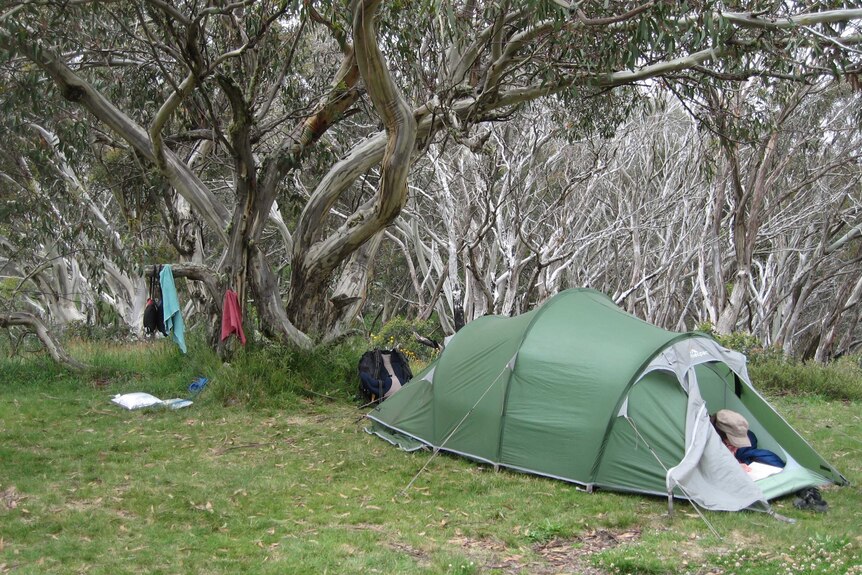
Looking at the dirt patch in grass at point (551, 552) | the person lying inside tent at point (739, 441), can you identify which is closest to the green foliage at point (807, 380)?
the person lying inside tent at point (739, 441)

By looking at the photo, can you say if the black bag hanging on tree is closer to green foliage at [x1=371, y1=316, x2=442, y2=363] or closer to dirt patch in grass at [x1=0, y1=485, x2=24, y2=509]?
dirt patch in grass at [x1=0, y1=485, x2=24, y2=509]

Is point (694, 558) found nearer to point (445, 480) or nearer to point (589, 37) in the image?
point (445, 480)

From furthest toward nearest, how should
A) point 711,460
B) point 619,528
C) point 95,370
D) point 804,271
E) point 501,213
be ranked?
1. point 804,271
2. point 501,213
3. point 95,370
4. point 711,460
5. point 619,528

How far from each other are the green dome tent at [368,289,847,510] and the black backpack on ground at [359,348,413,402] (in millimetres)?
1668

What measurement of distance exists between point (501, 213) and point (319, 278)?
676cm

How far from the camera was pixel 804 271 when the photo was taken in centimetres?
1789

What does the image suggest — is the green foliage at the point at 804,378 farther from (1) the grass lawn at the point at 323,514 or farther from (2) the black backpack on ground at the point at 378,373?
(2) the black backpack on ground at the point at 378,373

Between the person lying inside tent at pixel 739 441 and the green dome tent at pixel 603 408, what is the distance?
19cm

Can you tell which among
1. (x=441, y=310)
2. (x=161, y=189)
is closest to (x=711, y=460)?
(x=161, y=189)

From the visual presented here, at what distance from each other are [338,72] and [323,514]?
5.98 m

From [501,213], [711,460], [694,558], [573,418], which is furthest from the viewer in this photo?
[501,213]

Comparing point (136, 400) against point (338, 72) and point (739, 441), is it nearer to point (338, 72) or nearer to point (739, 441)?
point (338, 72)

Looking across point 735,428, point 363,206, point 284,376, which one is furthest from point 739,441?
point 284,376

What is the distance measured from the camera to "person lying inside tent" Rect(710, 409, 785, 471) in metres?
6.39
